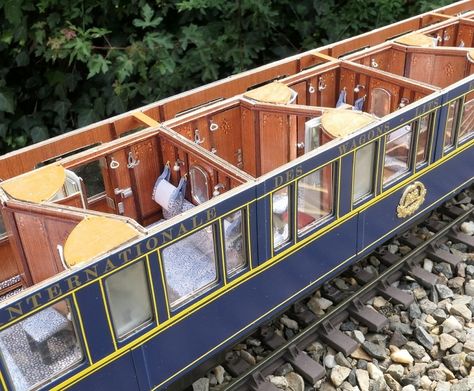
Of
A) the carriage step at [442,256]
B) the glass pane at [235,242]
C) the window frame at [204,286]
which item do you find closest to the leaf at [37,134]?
the glass pane at [235,242]

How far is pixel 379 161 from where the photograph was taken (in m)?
6.20

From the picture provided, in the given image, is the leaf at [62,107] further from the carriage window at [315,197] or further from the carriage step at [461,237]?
the carriage step at [461,237]

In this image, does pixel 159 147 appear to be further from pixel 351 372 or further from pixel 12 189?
pixel 351 372

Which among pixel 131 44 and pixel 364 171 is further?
pixel 131 44

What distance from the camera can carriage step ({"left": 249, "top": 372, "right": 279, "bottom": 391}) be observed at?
5.71 m

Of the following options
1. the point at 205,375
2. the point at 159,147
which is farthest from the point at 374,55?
the point at 205,375

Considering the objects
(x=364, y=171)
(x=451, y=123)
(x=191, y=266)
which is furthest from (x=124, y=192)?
(x=451, y=123)

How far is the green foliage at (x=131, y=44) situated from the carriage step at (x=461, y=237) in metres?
4.46

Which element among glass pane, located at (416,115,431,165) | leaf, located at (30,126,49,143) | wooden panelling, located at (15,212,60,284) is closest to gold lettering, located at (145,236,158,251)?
wooden panelling, located at (15,212,60,284)

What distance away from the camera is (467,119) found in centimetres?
725

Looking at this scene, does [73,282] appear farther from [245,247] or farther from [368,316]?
[368,316]

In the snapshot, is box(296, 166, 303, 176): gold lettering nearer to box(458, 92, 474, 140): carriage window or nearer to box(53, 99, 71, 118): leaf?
box(458, 92, 474, 140): carriage window

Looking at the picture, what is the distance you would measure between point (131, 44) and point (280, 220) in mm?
5521

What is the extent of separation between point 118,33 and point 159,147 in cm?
483
